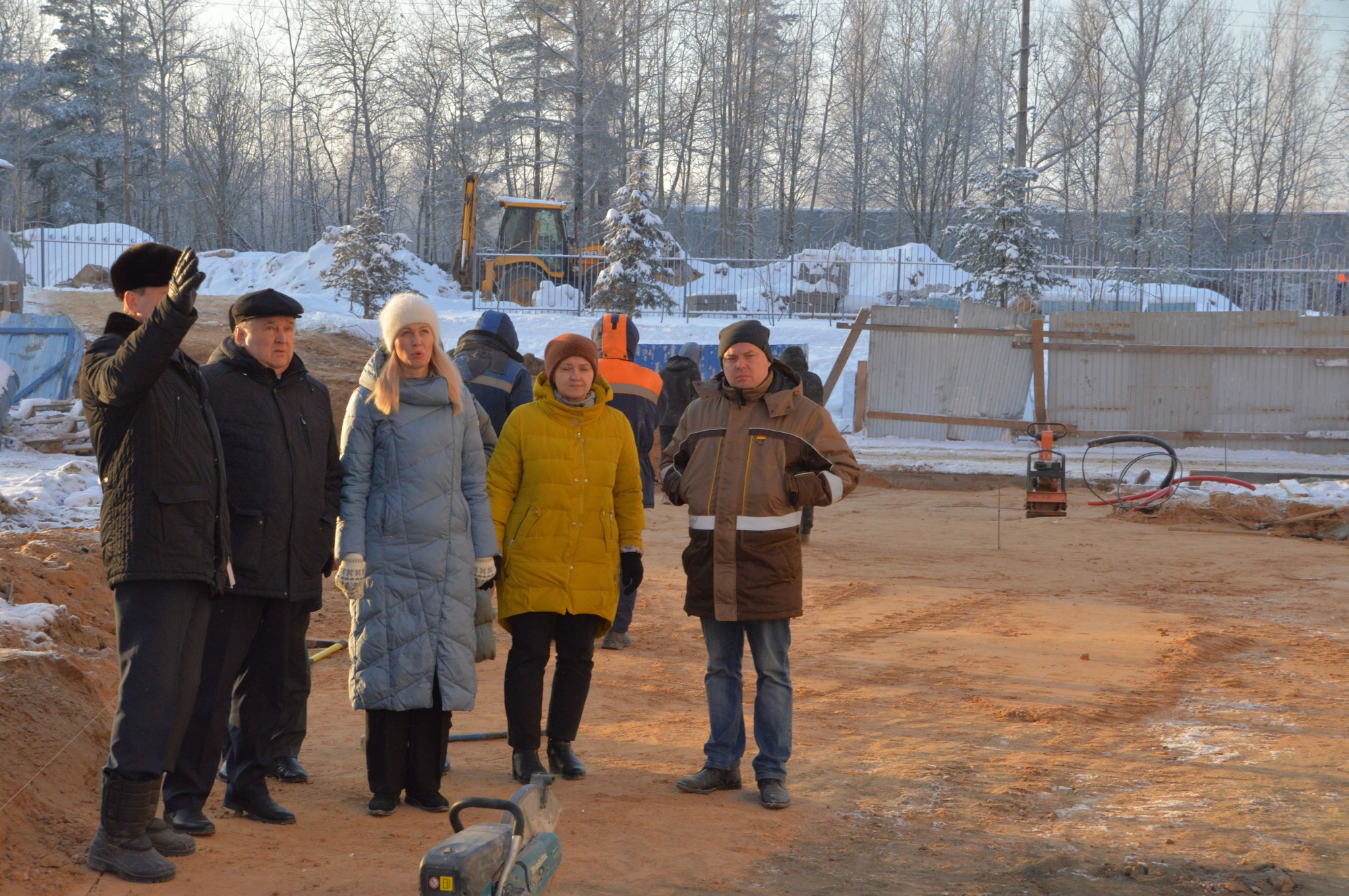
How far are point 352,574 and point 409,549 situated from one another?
23cm

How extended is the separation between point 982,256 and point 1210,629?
18.2 metres

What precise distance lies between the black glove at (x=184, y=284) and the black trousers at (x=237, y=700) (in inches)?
49.2

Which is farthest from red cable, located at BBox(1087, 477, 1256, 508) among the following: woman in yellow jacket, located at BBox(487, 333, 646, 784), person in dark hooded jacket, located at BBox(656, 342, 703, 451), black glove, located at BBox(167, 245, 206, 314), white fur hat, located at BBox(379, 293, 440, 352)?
black glove, located at BBox(167, 245, 206, 314)

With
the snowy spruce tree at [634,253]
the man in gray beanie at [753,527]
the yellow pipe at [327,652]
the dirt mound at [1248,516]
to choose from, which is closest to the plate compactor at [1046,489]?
the dirt mound at [1248,516]

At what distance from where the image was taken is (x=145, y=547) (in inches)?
151

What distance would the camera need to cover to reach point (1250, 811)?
497 cm

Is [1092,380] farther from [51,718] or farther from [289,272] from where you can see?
[289,272]

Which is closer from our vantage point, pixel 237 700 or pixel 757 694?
pixel 237 700

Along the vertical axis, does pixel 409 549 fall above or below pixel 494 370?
below

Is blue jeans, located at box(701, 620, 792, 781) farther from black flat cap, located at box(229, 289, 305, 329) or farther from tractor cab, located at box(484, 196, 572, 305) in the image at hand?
tractor cab, located at box(484, 196, 572, 305)

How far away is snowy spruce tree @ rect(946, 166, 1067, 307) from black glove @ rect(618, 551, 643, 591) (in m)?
21.2

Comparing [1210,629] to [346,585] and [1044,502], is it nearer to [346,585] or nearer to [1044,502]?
[1044,502]

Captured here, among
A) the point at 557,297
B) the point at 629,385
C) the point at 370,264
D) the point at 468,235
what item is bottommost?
the point at 629,385

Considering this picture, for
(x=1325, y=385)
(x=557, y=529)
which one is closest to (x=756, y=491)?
(x=557, y=529)
